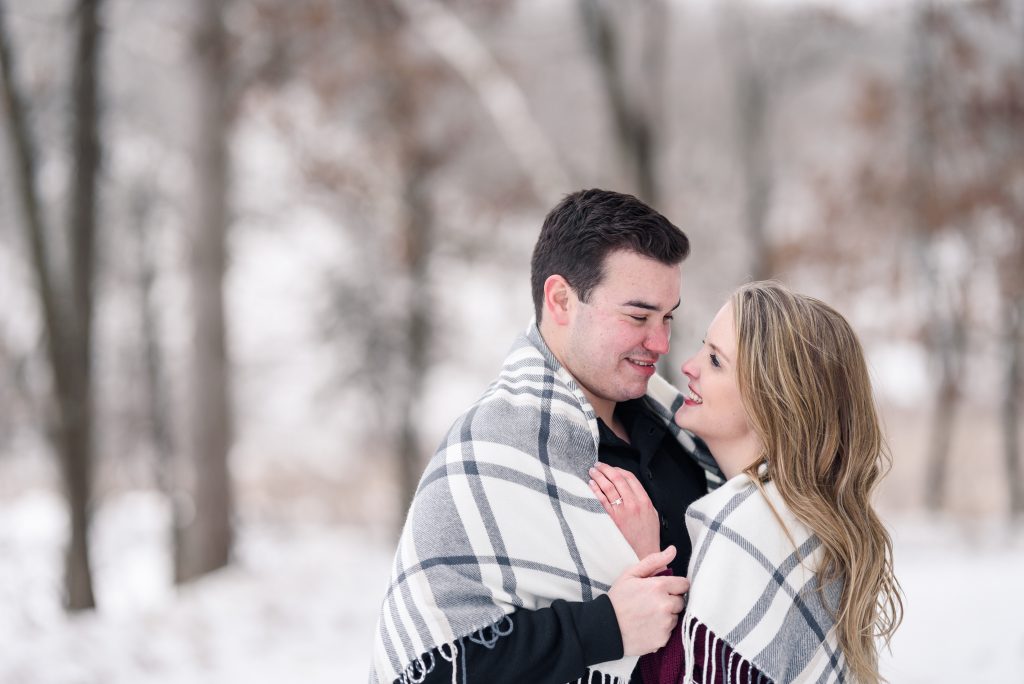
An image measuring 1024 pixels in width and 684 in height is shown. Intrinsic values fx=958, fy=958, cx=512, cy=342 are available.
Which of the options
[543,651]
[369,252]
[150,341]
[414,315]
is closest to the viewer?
[543,651]

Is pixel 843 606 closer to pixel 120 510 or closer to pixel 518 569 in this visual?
pixel 518 569

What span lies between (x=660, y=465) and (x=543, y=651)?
29.0 inches

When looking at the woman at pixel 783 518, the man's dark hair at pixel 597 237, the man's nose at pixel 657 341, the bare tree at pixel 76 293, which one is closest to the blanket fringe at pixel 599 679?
the woman at pixel 783 518

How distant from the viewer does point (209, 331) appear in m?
9.09

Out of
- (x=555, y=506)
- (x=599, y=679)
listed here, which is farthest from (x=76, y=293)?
(x=599, y=679)

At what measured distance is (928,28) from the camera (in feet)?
42.6

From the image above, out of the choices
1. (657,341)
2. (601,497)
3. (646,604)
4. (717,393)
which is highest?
(657,341)

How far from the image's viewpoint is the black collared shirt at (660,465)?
2537mm

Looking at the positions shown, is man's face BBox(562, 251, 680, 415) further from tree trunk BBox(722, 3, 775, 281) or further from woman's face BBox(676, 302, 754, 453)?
tree trunk BBox(722, 3, 775, 281)

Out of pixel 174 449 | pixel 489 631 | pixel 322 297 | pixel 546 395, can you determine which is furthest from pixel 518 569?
pixel 174 449

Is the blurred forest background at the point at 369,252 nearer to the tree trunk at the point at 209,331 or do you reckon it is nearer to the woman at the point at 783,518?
the tree trunk at the point at 209,331

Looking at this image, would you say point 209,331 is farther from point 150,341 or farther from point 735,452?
point 150,341

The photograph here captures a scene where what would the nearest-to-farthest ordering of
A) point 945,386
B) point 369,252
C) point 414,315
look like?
point 414,315
point 945,386
point 369,252

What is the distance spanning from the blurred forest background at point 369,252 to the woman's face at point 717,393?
138 cm
